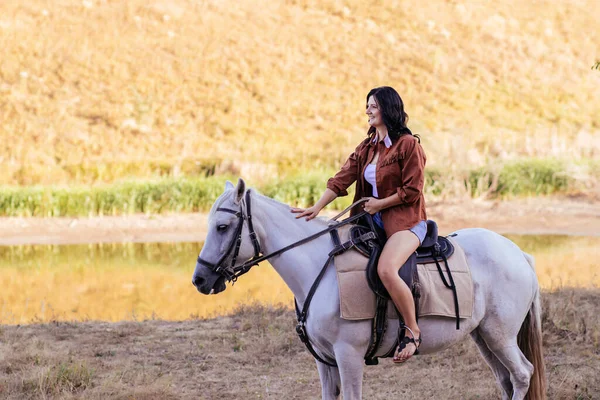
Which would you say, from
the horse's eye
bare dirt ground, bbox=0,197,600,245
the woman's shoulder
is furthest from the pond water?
the woman's shoulder

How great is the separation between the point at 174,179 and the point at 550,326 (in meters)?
15.0

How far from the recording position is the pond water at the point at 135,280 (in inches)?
424

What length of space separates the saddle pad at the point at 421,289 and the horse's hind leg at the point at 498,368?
48 cm

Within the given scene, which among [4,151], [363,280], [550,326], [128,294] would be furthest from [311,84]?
[363,280]

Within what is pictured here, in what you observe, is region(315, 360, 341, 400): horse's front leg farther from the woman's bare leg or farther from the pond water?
the pond water

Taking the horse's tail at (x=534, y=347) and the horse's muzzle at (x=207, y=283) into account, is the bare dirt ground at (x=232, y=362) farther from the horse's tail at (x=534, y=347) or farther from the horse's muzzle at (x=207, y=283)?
the horse's muzzle at (x=207, y=283)

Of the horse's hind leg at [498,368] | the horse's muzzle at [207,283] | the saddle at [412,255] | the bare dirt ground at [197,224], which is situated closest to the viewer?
the horse's muzzle at [207,283]

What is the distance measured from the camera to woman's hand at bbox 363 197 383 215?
4258 mm

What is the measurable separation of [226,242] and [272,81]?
33138mm

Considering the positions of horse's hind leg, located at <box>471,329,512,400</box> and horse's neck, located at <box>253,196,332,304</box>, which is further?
horse's hind leg, located at <box>471,329,512,400</box>

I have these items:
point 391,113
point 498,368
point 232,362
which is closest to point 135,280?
point 232,362

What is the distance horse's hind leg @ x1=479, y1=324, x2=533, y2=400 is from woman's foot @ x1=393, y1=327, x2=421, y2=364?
0.70 metres

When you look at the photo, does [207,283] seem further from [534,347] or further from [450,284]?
[534,347]

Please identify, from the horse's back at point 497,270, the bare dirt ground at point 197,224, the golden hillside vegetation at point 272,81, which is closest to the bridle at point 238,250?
the horse's back at point 497,270
